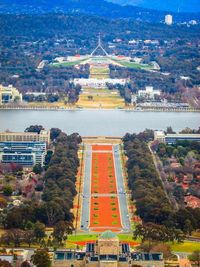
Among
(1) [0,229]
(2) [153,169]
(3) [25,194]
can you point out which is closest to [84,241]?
(1) [0,229]

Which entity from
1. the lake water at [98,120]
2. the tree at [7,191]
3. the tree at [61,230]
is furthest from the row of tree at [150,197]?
the lake water at [98,120]

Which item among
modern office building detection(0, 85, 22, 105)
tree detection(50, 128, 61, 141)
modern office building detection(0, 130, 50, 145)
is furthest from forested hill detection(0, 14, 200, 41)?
modern office building detection(0, 130, 50, 145)

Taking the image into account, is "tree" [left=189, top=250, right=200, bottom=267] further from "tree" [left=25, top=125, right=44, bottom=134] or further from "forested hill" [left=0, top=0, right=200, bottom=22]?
"forested hill" [left=0, top=0, right=200, bottom=22]

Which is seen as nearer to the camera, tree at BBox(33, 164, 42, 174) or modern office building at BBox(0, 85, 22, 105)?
tree at BBox(33, 164, 42, 174)

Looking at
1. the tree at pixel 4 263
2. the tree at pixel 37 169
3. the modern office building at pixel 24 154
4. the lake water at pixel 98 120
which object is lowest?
the tree at pixel 4 263

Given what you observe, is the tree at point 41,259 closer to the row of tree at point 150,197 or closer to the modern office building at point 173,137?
the row of tree at point 150,197

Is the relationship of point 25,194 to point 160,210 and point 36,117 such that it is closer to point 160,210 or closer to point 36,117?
point 160,210

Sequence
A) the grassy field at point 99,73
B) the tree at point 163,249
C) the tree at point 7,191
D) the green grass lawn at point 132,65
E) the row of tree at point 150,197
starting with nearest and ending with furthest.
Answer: the tree at point 163,249 → the row of tree at point 150,197 → the tree at point 7,191 → the grassy field at point 99,73 → the green grass lawn at point 132,65

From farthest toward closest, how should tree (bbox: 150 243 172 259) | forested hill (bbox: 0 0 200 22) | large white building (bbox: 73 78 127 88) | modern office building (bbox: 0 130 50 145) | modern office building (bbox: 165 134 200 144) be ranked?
forested hill (bbox: 0 0 200 22)
large white building (bbox: 73 78 127 88)
modern office building (bbox: 165 134 200 144)
modern office building (bbox: 0 130 50 145)
tree (bbox: 150 243 172 259)
